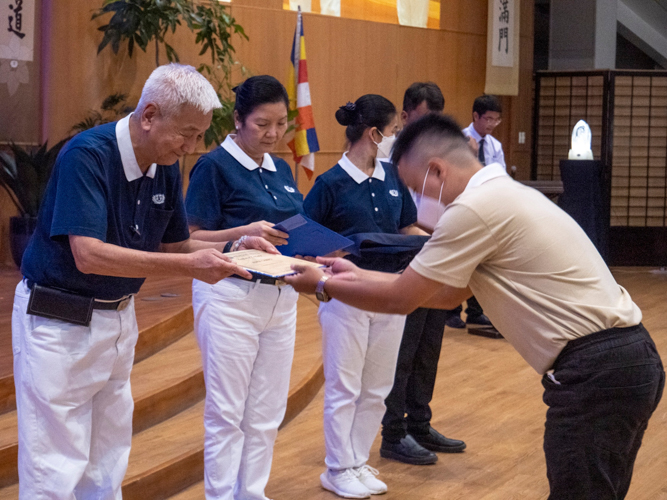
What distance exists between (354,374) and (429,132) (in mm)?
1330

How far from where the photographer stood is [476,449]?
11.8 ft

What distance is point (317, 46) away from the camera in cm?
765

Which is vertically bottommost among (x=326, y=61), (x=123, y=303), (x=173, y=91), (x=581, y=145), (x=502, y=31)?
(x=123, y=303)

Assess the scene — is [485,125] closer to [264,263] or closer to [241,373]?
Result: [241,373]

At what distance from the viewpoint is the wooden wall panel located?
6.15 m

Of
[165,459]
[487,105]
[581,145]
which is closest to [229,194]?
[165,459]

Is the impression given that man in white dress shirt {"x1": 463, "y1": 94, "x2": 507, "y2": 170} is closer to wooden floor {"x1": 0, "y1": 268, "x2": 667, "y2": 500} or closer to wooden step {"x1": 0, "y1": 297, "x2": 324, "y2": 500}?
wooden floor {"x1": 0, "y1": 268, "x2": 667, "y2": 500}

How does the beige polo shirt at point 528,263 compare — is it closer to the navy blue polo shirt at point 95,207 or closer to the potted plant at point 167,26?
the navy blue polo shirt at point 95,207

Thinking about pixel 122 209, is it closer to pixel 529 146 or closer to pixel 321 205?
pixel 321 205

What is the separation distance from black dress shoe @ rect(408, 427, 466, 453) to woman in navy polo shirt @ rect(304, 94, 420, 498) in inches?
20.7

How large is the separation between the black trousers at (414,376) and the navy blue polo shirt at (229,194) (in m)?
1.06

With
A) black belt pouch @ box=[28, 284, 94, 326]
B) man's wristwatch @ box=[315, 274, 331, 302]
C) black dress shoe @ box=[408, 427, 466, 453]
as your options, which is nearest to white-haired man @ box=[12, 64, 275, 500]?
black belt pouch @ box=[28, 284, 94, 326]

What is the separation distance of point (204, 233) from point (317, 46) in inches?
219

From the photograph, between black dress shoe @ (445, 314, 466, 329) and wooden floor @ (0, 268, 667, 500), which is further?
black dress shoe @ (445, 314, 466, 329)
